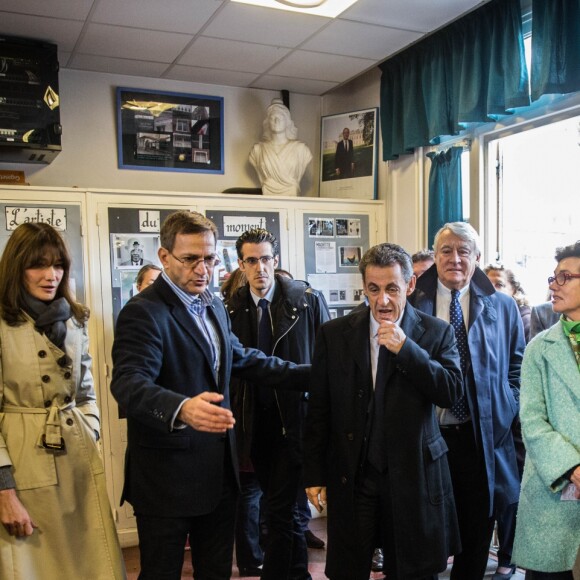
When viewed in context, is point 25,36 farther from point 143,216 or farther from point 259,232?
point 259,232

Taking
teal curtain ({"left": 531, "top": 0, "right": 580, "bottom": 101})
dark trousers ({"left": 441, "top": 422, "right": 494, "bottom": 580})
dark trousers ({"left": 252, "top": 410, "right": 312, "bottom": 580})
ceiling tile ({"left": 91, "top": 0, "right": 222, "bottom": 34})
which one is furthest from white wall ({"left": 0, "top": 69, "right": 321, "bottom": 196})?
dark trousers ({"left": 441, "top": 422, "right": 494, "bottom": 580})

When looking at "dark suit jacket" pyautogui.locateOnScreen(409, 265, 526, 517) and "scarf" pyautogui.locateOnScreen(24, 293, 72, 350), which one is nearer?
"scarf" pyautogui.locateOnScreen(24, 293, 72, 350)

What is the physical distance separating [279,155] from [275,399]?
220 cm

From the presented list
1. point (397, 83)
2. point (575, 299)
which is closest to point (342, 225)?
point (397, 83)

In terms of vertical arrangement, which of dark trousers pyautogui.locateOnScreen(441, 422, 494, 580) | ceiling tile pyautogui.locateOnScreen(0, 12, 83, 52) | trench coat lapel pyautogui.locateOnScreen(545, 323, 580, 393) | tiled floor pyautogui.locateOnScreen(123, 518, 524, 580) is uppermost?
ceiling tile pyautogui.locateOnScreen(0, 12, 83, 52)

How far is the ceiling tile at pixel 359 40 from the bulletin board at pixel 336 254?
998mm

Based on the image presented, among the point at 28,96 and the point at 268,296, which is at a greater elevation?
the point at 28,96

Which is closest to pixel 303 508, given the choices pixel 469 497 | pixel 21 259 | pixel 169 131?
pixel 469 497

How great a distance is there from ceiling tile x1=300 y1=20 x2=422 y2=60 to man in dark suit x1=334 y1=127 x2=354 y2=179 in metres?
0.74

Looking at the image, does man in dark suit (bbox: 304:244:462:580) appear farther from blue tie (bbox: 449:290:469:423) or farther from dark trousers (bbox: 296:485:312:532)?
dark trousers (bbox: 296:485:312:532)

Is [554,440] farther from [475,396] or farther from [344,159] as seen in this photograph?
[344,159]

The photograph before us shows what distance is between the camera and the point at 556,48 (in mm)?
2730

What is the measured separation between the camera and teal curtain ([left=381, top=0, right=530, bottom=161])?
9.86 ft

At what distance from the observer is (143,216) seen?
360cm
